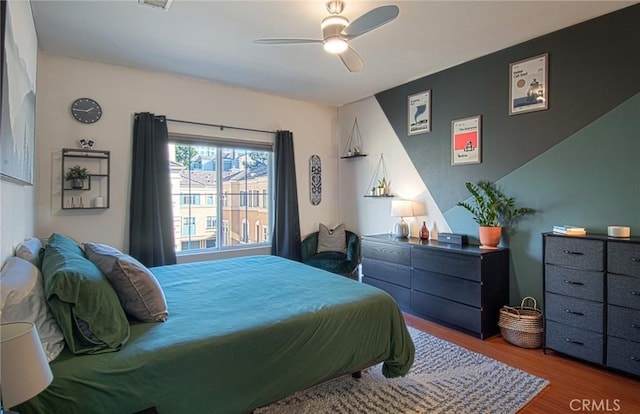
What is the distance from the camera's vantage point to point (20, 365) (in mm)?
947

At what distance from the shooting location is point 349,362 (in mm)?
2137

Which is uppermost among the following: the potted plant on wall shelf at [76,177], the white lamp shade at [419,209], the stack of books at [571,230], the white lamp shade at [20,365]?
the potted plant on wall shelf at [76,177]

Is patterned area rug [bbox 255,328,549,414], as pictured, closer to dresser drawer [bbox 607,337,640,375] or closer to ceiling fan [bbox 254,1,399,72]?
dresser drawer [bbox 607,337,640,375]

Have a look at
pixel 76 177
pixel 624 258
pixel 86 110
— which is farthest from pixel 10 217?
pixel 624 258

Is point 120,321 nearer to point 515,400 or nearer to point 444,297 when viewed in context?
point 515,400

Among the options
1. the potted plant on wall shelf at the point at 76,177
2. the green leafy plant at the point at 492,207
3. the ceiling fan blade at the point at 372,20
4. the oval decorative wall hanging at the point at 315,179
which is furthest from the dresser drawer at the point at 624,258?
the potted plant on wall shelf at the point at 76,177

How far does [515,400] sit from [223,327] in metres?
1.89

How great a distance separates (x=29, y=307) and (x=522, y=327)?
11.2 feet

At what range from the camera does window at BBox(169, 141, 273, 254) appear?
444 cm

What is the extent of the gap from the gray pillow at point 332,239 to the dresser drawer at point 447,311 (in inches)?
60.9

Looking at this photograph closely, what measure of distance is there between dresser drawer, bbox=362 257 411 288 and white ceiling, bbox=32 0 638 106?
7.26ft

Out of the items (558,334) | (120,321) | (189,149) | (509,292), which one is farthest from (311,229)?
(120,321)

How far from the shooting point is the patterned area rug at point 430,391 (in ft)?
7.16

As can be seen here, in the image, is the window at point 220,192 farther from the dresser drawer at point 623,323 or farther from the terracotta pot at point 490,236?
the dresser drawer at point 623,323
